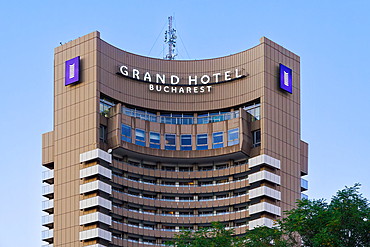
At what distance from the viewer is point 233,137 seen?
161m

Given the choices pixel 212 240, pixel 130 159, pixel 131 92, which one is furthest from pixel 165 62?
pixel 212 240

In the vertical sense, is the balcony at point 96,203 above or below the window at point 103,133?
below

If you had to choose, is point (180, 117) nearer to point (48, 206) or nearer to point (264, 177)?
point (264, 177)

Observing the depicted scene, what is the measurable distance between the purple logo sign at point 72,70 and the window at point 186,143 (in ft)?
85.8

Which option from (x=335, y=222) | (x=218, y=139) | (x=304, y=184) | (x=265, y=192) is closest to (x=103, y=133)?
(x=218, y=139)

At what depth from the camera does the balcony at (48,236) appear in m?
156

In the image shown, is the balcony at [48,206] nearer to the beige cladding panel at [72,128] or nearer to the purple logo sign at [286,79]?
the beige cladding panel at [72,128]

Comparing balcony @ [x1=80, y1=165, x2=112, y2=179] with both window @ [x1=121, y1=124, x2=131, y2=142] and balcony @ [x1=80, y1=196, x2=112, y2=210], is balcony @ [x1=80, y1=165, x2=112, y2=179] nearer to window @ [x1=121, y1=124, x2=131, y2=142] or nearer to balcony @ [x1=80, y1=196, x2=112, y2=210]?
balcony @ [x1=80, y1=196, x2=112, y2=210]

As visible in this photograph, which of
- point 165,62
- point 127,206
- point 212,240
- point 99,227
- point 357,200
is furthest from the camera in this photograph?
point 165,62

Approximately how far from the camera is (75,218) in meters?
151

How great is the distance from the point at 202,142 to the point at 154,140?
10.4 metres

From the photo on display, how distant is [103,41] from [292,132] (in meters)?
44.7

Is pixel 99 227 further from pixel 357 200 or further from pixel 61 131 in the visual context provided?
pixel 357 200

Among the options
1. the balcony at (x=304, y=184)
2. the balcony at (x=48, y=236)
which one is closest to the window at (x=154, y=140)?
the balcony at (x=48, y=236)
